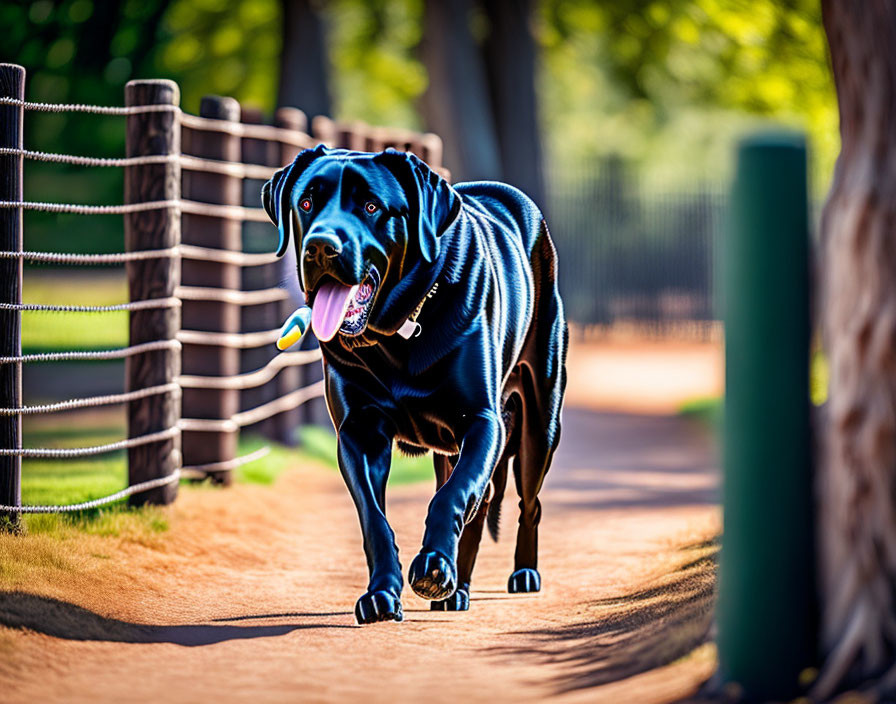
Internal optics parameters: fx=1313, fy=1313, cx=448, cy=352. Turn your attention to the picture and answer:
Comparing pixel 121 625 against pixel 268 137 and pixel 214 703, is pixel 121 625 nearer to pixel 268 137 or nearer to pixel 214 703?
pixel 214 703

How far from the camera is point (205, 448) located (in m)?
8.20

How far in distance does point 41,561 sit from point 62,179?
10857 mm

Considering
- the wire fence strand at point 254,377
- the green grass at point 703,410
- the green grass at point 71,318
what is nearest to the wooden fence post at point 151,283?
the wire fence strand at point 254,377

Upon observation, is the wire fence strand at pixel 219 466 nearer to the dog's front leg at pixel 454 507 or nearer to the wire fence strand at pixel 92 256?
the wire fence strand at pixel 92 256

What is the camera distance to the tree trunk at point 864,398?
3494 millimetres

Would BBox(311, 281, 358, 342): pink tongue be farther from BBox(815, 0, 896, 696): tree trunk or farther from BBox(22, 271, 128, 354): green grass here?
BBox(22, 271, 128, 354): green grass

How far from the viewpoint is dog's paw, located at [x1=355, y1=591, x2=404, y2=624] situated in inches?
172

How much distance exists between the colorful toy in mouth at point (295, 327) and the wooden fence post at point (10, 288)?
6.51ft

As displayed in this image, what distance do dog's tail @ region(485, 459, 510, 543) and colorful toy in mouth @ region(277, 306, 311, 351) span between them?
4.06 ft

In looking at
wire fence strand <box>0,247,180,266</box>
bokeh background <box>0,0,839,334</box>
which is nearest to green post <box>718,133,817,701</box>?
wire fence strand <box>0,247,180,266</box>

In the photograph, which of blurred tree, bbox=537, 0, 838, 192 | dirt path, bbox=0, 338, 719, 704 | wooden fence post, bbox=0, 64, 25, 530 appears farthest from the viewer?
blurred tree, bbox=537, 0, 838, 192

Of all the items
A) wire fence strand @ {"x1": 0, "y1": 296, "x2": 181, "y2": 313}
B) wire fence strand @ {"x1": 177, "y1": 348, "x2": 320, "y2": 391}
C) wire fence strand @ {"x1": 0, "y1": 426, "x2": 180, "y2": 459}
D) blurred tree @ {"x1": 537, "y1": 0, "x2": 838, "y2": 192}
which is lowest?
wire fence strand @ {"x1": 0, "y1": 426, "x2": 180, "y2": 459}

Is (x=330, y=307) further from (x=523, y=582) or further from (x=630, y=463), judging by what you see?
(x=630, y=463)

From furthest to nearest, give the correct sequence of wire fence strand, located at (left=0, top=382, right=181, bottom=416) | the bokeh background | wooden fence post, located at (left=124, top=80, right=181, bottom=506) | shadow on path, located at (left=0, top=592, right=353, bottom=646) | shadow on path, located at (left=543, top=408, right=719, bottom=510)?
the bokeh background < shadow on path, located at (left=543, top=408, right=719, bottom=510) < wooden fence post, located at (left=124, top=80, right=181, bottom=506) < wire fence strand, located at (left=0, top=382, right=181, bottom=416) < shadow on path, located at (left=0, top=592, right=353, bottom=646)
